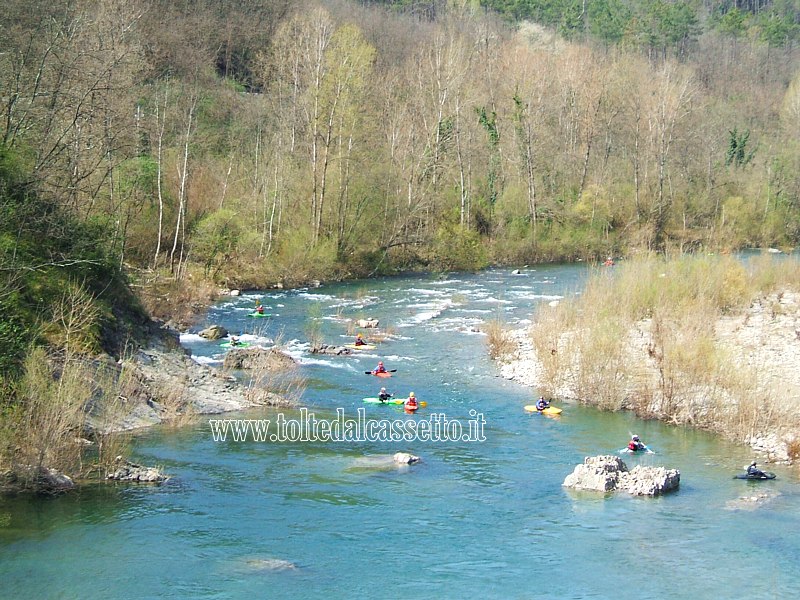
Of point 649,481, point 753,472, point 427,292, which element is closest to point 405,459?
point 649,481

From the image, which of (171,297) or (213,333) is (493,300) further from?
(213,333)

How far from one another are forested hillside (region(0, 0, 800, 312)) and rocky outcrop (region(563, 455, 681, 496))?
1421cm

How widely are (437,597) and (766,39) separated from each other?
5328 inches

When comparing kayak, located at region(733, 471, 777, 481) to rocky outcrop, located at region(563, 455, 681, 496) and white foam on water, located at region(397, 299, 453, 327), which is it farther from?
white foam on water, located at region(397, 299, 453, 327)

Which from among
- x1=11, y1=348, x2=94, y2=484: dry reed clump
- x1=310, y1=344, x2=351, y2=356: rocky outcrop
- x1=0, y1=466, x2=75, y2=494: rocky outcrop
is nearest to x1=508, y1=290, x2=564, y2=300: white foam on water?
x1=310, y1=344, x2=351, y2=356: rocky outcrop

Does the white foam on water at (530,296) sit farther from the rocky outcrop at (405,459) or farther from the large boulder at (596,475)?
the large boulder at (596,475)

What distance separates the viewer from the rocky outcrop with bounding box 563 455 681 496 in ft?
55.8

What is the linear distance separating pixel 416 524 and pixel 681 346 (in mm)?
9772

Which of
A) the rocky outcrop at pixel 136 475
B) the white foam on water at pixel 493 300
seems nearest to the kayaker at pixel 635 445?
the rocky outcrop at pixel 136 475

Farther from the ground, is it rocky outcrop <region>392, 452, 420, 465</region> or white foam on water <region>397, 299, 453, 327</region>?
rocky outcrop <region>392, 452, 420, 465</region>

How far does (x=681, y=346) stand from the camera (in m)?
22.4

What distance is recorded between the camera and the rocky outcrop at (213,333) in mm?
30938

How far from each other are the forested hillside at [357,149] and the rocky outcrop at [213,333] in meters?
3.55

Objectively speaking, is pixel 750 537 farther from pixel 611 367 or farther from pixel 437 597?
pixel 611 367
